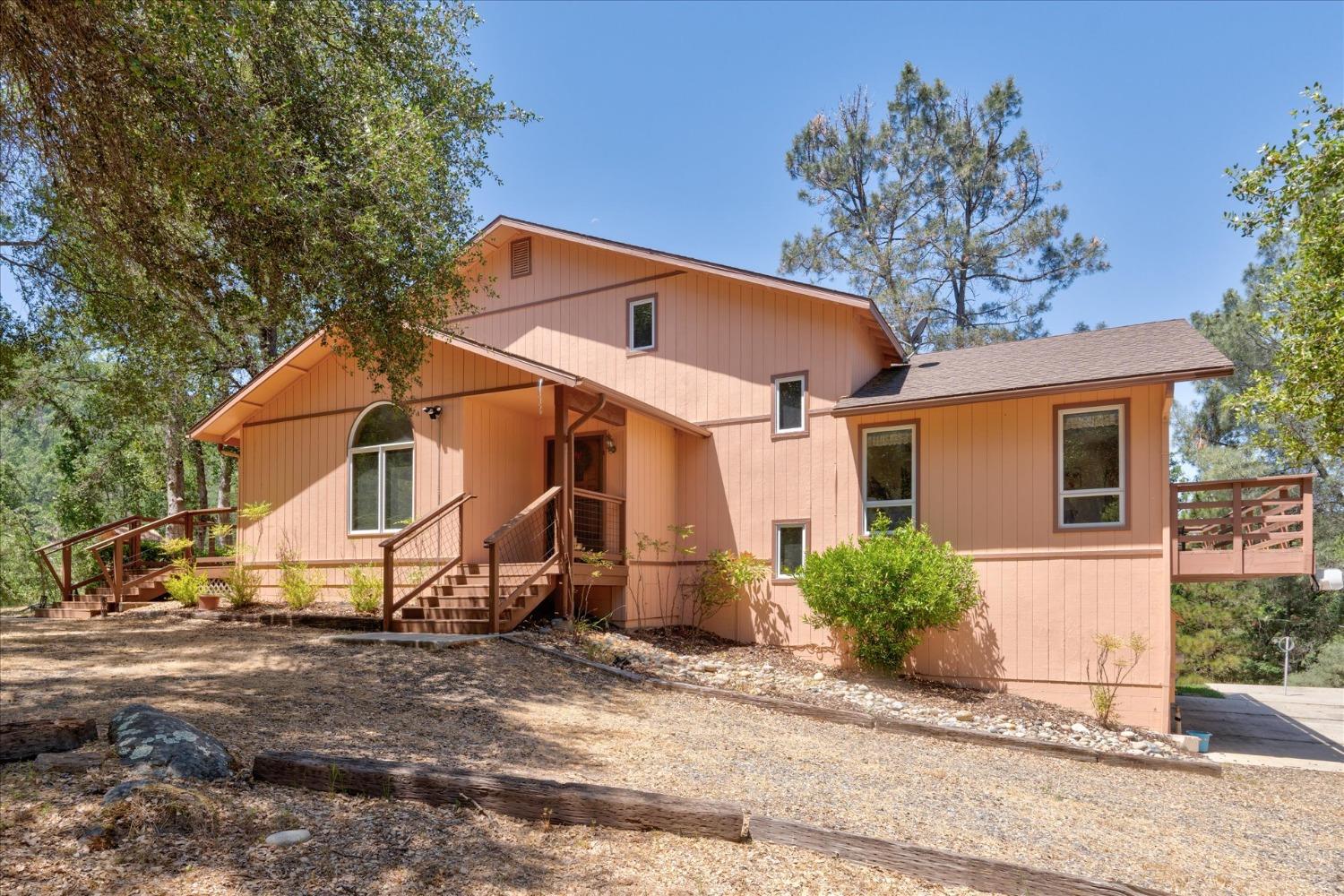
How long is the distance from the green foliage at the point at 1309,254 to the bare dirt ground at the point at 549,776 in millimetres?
4664

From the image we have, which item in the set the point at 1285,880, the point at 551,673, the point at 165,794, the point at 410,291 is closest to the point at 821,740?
the point at 551,673

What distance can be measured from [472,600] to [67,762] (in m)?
6.40

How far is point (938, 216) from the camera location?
83.3ft

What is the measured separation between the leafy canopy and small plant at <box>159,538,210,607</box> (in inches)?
152

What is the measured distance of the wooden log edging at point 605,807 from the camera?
3.72 metres

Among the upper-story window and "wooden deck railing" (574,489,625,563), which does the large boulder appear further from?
the upper-story window

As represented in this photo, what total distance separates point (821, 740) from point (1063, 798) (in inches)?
77.3

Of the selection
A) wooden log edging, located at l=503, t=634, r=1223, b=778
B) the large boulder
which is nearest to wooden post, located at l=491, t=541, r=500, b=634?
wooden log edging, located at l=503, t=634, r=1223, b=778

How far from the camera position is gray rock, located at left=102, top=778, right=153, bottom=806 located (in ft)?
11.5

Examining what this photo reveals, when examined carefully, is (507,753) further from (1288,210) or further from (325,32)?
(1288,210)

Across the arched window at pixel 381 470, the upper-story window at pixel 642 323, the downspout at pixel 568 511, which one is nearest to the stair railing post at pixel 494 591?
the downspout at pixel 568 511

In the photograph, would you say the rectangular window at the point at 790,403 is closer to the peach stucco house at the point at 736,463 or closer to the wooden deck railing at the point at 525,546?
the peach stucco house at the point at 736,463

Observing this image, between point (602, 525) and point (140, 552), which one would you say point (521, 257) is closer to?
point (602, 525)

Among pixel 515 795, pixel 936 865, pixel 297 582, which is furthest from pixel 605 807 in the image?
pixel 297 582
